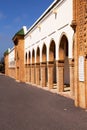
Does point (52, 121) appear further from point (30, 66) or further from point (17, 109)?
point (30, 66)

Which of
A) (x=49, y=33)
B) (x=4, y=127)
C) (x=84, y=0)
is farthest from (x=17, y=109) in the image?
(x=49, y=33)

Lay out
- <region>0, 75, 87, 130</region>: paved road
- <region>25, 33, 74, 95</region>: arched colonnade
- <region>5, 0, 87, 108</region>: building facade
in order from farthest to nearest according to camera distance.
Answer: <region>25, 33, 74, 95</region>: arched colonnade → <region>5, 0, 87, 108</region>: building facade → <region>0, 75, 87, 130</region>: paved road

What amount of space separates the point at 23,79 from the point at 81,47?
22.7 metres

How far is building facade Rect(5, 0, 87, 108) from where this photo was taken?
11.0 meters

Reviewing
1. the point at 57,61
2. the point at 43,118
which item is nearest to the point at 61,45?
the point at 57,61

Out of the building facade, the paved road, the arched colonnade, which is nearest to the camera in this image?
the paved road

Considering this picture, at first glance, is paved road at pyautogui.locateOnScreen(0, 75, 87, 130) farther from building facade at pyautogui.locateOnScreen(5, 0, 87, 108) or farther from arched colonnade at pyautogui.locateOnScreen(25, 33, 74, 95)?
arched colonnade at pyautogui.locateOnScreen(25, 33, 74, 95)

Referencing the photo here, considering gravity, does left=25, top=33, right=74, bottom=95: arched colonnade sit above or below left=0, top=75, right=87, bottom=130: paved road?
above

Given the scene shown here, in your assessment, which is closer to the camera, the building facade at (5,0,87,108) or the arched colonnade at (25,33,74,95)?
the building facade at (5,0,87,108)

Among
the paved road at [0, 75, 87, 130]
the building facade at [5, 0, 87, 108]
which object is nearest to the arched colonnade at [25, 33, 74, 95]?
the building facade at [5, 0, 87, 108]

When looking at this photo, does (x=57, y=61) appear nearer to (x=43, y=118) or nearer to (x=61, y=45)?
(x=61, y=45)

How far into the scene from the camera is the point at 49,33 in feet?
64.2

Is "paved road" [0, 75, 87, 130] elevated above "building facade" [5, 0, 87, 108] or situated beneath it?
situated beneath

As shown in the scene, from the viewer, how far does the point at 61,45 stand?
16.9 metres
